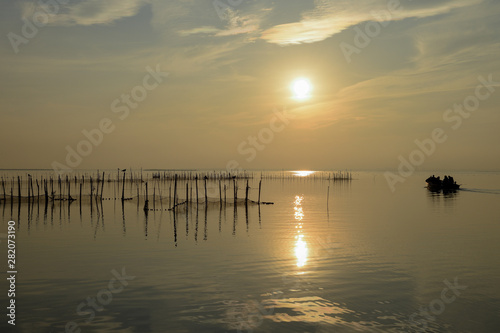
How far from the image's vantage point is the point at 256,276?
53.7 feet

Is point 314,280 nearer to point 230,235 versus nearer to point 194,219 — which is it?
point 230,235

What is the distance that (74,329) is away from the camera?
11.0m

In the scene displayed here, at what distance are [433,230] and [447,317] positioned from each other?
18.3m

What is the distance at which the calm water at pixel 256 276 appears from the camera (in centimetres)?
1163
